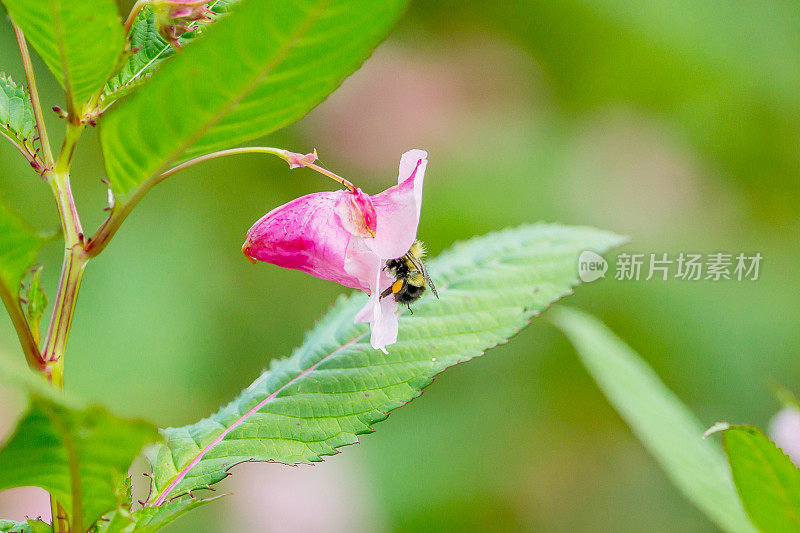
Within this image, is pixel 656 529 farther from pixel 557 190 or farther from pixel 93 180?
pixel 93 180

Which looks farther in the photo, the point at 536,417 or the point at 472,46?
the point at 472,46

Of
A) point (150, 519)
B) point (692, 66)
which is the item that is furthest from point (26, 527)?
point (692, 66)

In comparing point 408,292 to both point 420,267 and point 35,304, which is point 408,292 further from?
point 35,304

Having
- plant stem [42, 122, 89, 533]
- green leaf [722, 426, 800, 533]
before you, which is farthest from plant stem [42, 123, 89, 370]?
green leaf [722, 426, 800, 533]

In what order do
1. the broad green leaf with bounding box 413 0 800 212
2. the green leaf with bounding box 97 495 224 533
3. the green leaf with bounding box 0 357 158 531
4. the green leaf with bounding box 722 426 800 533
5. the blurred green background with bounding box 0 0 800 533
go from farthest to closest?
the broad green leaf with bounding box 413 0 800 212, the blurred green background with bounding box 0 0 800 533, the green leaf with bounding box 722 426 800 533, the green leaf with bounding box 97 495 224 533, the green leaf with bounding box 0 357 158 531

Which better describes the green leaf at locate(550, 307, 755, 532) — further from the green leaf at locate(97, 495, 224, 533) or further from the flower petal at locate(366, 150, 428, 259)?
the green leaf at locate(97, 495, 224, 533)

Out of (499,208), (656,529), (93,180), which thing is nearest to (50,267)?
(93,180)

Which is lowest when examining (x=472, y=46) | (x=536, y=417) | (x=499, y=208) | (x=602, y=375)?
(x=602, y=375)
